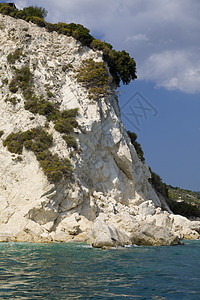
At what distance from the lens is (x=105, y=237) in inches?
688

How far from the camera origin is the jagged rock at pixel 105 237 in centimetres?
1731

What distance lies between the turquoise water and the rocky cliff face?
495cm

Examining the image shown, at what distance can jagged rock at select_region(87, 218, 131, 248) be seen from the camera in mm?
17312

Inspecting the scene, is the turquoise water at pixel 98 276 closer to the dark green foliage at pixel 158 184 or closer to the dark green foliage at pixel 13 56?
the dark green foliage at pixel 13 56

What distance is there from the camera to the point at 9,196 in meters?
23.9

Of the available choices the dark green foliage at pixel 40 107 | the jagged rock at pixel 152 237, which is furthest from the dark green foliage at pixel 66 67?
the jagged rock at pixel 152 237

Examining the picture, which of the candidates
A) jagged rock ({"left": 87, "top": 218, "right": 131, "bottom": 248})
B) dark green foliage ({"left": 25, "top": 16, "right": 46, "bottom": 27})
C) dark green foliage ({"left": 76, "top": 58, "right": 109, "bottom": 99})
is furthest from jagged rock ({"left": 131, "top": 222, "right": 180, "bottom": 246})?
dark green foliage ({"left": 25, "top": 16, "right": 46, "bottom": 27})

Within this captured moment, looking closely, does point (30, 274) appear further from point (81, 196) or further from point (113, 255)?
point (81, 196)

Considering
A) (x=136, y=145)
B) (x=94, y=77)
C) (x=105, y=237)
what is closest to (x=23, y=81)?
(x=94, y=77)

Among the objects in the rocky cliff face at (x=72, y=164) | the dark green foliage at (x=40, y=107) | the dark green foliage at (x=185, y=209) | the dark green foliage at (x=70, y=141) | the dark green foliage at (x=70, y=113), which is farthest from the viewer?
the dark green foliage at (x=185, y=209)

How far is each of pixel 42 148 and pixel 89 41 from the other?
17.7m

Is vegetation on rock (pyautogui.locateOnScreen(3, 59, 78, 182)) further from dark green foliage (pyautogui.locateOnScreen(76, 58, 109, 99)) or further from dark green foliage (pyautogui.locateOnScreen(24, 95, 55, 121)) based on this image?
dark green foliage (pyautogui.locateOnScreen(76, 58, 109, 99))

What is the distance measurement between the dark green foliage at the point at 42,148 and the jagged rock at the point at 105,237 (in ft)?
22.3

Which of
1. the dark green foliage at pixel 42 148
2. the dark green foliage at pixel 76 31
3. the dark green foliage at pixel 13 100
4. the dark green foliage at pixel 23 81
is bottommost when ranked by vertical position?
the dark green foliage at pixel 42 148
